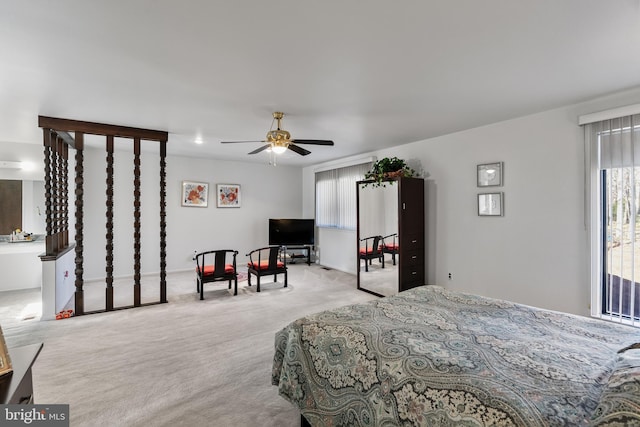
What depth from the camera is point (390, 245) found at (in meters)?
4.86

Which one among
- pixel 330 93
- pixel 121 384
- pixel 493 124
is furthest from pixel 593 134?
pixel 121 384

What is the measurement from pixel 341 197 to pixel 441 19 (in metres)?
5.15

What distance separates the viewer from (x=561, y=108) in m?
3.42

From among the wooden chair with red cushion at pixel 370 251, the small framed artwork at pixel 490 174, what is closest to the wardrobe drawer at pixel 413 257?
the wooden chair with red cushion at pixel 370 251

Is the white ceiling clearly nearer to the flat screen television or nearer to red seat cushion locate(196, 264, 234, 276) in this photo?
red seat cushion locate(196, 264, 234, 276)

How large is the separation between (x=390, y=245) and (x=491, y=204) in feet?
5.16

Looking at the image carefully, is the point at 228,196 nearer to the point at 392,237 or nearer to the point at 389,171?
the point at 389,171

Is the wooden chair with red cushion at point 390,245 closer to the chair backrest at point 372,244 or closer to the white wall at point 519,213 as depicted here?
the chair backrest at point 372,244

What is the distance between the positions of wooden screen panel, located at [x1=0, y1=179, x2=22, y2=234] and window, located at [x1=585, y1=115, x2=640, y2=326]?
8713 millimetres

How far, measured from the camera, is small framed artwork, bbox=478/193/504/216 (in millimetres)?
4020

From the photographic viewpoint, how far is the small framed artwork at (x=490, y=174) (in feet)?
13.2

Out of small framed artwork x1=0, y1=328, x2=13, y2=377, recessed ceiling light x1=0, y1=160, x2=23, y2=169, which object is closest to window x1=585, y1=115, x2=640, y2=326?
small framed artwork x1=0, y1=328, x2=13, y2=377

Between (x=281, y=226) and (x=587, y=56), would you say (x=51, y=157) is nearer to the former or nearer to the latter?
(x=281, y=226)

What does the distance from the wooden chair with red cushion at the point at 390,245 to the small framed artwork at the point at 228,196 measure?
4.02 m
